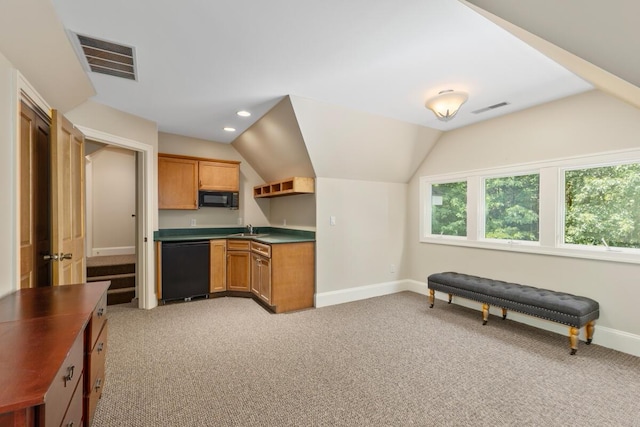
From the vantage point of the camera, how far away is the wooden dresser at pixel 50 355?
0.85m

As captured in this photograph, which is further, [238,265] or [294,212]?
[294,212]

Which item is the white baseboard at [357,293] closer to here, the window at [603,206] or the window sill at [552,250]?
the window sill at [552,250]

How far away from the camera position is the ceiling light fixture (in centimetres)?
288

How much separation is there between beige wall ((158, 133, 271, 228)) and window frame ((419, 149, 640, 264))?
3334mm

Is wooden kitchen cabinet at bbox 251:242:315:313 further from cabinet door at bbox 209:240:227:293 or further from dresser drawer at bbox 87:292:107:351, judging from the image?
dresser drawer at bbox 87:292:107:351

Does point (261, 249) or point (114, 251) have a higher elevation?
point (261, 249)

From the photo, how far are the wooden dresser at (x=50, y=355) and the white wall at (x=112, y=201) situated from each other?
4.70 meters

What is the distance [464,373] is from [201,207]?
4367mm

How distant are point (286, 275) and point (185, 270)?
1.57 m

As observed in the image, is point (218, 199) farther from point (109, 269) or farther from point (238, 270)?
point (109, 269)

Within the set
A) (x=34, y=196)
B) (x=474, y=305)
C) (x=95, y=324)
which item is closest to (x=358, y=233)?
(x=474, y=305)

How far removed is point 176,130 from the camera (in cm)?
457

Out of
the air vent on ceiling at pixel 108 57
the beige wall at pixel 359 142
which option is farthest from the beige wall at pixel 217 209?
the air vent on ceiling at pixel 108 57

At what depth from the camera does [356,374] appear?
2402 millimetres
